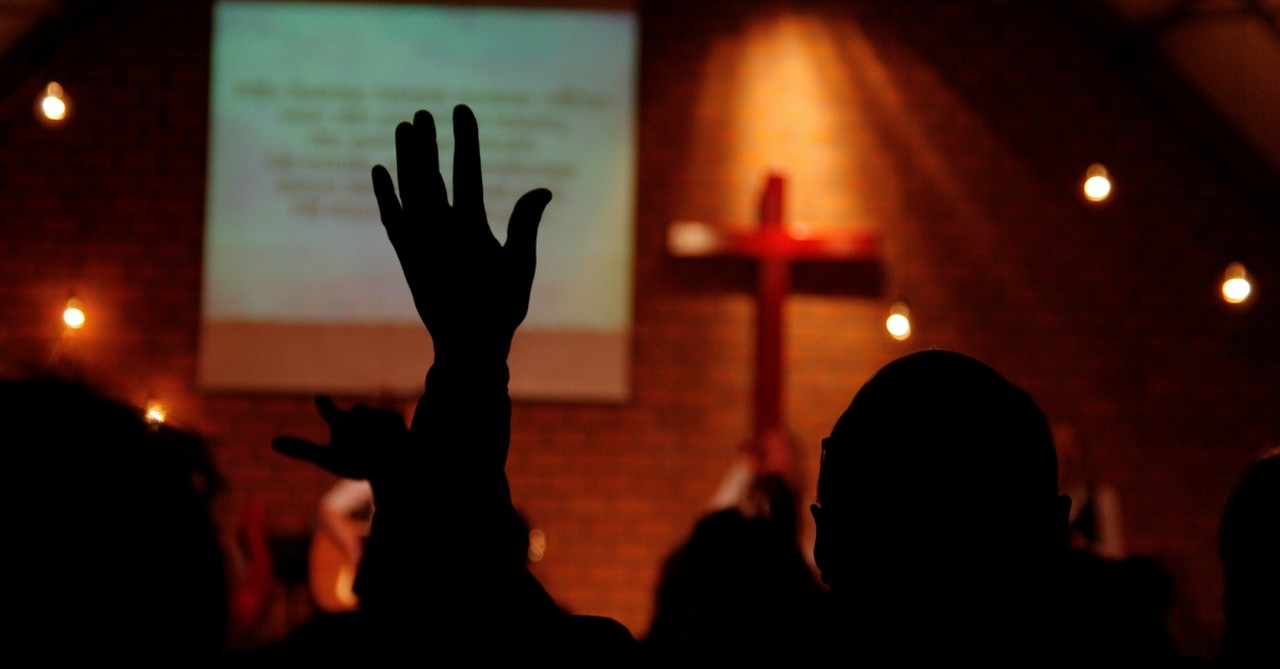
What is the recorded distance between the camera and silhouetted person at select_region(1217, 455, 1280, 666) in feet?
3.15

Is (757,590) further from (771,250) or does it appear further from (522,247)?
(771,250)

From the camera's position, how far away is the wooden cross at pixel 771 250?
4855 millimetres

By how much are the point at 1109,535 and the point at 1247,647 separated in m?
3.82

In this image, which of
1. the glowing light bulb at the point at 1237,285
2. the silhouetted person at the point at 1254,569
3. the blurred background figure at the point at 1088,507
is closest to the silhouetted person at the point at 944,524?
the silhouetted person at the point at 1254,569

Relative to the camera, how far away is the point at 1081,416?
5098 millimetres

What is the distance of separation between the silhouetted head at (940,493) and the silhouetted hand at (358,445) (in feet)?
1.07

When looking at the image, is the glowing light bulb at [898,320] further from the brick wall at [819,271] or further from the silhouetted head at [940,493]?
the silhouetted head at [940,493]

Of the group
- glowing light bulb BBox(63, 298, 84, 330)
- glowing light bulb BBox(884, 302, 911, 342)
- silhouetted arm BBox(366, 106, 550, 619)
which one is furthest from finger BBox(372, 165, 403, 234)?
glowing light bulb BBox(63, 298, 84, 330)

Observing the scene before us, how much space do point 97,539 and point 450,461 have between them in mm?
285

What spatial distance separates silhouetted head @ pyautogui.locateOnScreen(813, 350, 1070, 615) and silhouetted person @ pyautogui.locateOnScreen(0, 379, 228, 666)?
44 cm

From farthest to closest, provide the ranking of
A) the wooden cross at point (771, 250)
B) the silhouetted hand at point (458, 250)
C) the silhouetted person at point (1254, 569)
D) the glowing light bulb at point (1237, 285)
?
the wooden cross at point (771, 250), the glowing light bulb at point (1237, 285), the silhouetted person at point (1254, 569), the silhouetted hand at point (458, 250)

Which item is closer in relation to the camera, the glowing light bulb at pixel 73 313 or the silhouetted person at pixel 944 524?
the silhouetted person at pixel 944 524

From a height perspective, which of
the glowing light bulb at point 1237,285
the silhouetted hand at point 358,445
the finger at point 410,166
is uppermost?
the glowing light bulb at point 1237,285

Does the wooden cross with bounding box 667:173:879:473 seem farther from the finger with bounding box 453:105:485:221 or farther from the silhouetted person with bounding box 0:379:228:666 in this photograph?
the silhouetted person with bounding box 0:379:228:666
